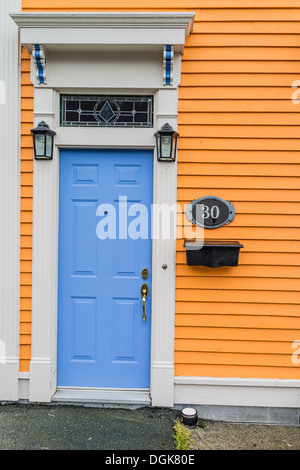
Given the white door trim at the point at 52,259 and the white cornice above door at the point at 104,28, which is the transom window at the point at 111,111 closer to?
the white door trim at the point at 52,259

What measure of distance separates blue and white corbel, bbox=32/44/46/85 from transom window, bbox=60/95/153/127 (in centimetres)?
32

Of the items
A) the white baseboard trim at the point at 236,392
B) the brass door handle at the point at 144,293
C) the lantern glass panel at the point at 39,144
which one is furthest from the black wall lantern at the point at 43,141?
the white baseboard trim at the point at 236,392

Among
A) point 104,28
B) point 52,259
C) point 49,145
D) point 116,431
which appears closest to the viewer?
point 116,431

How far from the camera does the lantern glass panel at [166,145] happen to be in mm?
3092

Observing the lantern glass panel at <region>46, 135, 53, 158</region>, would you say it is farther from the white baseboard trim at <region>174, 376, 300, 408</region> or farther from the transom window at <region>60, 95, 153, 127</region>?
the white baseboard trim at <region>174, 376, 300, 408</region>

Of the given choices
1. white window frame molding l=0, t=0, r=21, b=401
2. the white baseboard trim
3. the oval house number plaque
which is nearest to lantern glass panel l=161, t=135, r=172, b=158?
the oval house number plaque

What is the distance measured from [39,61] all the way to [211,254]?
222 centimetres

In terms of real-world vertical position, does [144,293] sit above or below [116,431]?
above

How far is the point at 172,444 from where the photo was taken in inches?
110

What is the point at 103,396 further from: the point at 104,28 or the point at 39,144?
the point at 104,28

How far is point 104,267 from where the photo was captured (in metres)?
3.38

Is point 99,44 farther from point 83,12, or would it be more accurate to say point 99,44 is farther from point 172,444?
point 172,444

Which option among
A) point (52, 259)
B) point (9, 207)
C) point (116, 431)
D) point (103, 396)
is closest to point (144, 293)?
point (52, 259)
